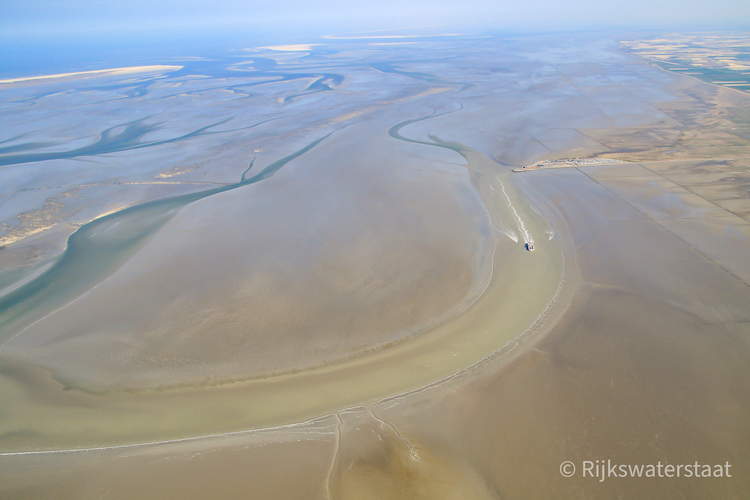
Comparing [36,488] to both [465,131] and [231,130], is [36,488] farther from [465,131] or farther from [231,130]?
[465,131]

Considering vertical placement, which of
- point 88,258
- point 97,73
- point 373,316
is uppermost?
point 97,73

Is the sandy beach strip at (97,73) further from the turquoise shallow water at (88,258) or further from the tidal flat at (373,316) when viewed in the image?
the turquoise shallow water at (88,258)

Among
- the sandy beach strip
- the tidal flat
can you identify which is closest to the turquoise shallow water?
the tidal flat

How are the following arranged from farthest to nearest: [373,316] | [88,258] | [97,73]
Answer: [97,73] → [88,258] → [373,316]

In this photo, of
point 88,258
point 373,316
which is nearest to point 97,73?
point 88,258

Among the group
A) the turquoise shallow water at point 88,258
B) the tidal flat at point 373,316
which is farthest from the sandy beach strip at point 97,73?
the turquoise shallow water at point 88,258

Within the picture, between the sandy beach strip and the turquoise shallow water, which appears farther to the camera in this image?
the sandy beach strip

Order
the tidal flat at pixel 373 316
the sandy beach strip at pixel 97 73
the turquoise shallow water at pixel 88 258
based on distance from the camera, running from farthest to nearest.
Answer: the sandy beach strip at pixel 97 73 < the turquoise shallow water at pixel 88 258 < the tidal flat at pixel 373 316

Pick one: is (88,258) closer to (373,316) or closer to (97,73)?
(373,316)

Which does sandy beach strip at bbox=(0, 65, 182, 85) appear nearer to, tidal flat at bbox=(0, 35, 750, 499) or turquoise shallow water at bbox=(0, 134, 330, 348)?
tidal flat at bbox=(0, 35, 750, 499)
